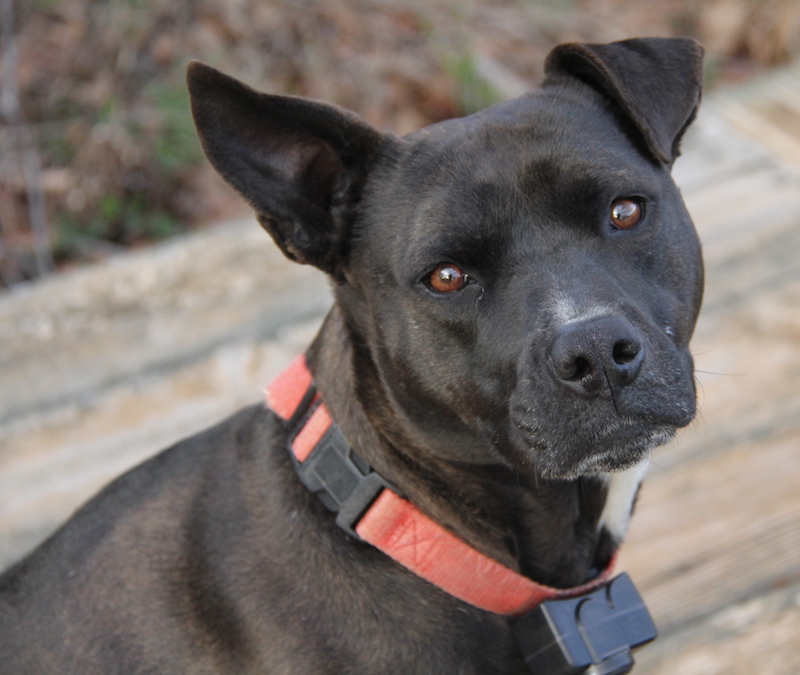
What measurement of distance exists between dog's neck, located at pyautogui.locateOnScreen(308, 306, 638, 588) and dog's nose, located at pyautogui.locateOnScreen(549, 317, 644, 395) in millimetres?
436

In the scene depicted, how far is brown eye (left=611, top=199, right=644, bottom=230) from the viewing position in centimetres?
227

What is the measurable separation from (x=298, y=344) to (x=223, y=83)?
204 cm

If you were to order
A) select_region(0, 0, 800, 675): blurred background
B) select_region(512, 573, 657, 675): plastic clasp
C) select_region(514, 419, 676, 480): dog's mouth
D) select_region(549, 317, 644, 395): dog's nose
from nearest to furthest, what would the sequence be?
select_region(549, 317, 644, 395): dog's nose < select_region(514, 419, 676, 480): dog's mouth < select_region(512, 573, 657, 675): plastic clasp < select_region(0, 0, 800, 675): blurred background

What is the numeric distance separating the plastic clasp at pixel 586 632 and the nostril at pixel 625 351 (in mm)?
682

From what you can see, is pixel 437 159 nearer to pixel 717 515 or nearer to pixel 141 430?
pixel 717 515

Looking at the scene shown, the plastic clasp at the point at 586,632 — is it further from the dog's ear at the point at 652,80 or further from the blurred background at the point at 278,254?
the dog's ear at the point at 652,80

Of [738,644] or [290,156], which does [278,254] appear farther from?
[738,644]

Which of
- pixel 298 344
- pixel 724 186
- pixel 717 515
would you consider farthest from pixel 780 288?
pixel 298 344

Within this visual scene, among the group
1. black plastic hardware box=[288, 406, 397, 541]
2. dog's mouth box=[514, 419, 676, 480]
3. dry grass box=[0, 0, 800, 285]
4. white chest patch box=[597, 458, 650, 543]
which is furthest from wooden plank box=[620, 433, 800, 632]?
dry grass box=[0, 0, 800, 285]

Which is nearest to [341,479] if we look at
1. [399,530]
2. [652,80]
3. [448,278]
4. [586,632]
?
[399,530]

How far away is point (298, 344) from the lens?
4047 millimetres

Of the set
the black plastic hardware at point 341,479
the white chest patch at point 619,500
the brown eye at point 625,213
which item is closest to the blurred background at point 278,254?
the white chest patch at point 619,500

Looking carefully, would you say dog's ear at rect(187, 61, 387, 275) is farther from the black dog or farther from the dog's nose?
the dog's nose

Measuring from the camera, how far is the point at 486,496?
2.40 metres
